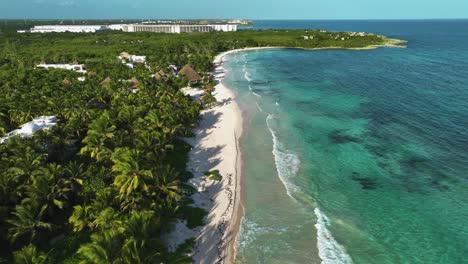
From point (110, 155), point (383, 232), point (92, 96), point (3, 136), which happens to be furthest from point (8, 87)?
point (383, 232)

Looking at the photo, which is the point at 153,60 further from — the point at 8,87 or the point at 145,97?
the point at 145,97

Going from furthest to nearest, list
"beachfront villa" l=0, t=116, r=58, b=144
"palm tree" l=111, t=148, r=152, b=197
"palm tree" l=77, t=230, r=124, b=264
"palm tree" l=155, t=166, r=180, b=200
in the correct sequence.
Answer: "beachfront villa" l=0, t=116, r=58, b=144 → "palm tree" l=155, t=166, r=180, b=200 → "palm tree" l=111, t=148, r=152, b=197 → "palm tree" l=77, t=230, r=124, b=264

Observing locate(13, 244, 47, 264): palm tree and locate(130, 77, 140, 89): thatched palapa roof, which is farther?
locate(130, 77, 140, 89): thatched palapa roof

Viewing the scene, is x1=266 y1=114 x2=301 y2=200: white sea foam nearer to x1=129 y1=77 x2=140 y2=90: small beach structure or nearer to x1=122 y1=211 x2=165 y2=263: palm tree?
x1=122 y1=211 x2=165 y2=263: palm tree

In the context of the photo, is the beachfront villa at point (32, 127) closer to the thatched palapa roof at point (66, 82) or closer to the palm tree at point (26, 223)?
the palm tree at point (26, 223)

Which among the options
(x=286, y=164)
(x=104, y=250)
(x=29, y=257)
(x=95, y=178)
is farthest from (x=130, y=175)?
(x=286, y=164)

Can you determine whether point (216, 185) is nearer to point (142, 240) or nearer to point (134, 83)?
point (142, 240)

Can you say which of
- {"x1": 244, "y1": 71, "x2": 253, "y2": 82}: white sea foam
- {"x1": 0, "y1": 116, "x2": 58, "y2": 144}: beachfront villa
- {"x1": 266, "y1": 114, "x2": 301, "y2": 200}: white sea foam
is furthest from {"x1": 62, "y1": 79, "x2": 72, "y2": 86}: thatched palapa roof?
{"x1": 266, "y1": 114, "x2": 301, "y2": 200}: white sea foam
